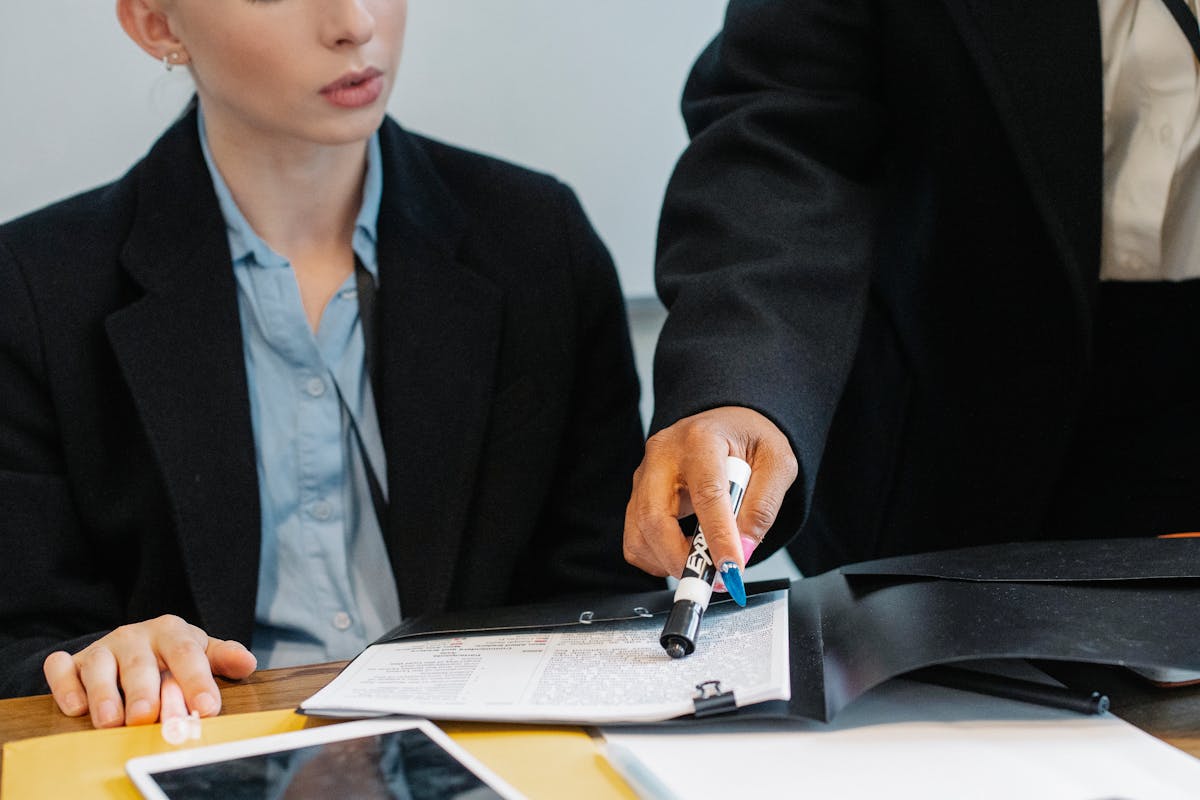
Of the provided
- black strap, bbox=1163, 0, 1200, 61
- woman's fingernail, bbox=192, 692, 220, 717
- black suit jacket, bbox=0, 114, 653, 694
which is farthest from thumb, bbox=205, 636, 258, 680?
black strap, bbox=1163, 0, 1200, 61

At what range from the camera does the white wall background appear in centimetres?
145

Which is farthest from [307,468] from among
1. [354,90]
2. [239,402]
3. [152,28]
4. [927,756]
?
[927,756]

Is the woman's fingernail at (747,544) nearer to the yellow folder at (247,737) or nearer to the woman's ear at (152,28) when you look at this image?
the yellow folder at (247,737)

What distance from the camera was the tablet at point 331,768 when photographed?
522mm

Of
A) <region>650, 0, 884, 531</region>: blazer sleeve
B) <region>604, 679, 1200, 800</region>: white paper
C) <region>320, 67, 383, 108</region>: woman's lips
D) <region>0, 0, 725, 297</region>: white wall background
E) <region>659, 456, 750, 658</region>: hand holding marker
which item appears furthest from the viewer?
<region>0, 0, 725, 297</region>: white wall background

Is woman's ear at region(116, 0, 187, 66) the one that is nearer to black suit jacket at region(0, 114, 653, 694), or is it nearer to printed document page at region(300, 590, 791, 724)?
black suit jacket at region(0, 114, 653, 694)

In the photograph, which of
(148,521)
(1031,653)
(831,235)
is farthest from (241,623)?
(1031,653)

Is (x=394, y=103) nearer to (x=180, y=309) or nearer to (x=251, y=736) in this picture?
(x=180, y=309)

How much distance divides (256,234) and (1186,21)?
2.64ft

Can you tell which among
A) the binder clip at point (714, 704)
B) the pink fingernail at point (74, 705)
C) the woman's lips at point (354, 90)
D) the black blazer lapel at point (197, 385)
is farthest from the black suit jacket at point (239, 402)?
the binder clip at point (714, 704)

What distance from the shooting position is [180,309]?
1071mm

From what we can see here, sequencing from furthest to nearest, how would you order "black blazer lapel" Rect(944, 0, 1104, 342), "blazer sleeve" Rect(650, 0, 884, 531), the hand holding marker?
"black blazer lapel" Rect(944, 0, 1104, 342), "blazer sleeve" Rect(650, 0, 884, 531), the hand holding marker

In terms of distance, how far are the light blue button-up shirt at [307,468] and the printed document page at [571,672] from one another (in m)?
0.35

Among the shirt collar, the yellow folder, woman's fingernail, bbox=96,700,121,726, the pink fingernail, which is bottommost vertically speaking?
the pink fingernail
